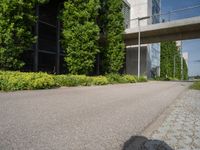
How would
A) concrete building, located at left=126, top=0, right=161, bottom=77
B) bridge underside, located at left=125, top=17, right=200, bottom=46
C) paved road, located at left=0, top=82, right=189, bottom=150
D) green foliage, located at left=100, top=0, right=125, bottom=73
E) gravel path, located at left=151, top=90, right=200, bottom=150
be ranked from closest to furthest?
paved road, located at left=0, top=82, right=189, bottom=150 < gravel path, located at left=151, top=90, right=200, bottom=150 < green foliage, located at left=100, top=0, right=125, bottom=73 < bridge underside, located at left=125, top=17, right=200, bottom=46 < concrete building, located at left=126, top=0, right=161, bottom=77

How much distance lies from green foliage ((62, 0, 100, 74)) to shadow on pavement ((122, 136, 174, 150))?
1879cm

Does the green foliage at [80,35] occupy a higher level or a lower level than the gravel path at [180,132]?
higher

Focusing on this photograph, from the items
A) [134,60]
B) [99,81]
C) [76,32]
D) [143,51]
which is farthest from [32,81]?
[143,51]

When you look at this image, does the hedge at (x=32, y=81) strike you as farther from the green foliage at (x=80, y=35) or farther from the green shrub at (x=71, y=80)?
the green foliage at (x=80, y=35)

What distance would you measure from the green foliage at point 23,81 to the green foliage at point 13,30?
2771 mm

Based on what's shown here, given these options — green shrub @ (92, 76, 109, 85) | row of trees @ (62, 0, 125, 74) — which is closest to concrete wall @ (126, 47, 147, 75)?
row of trees @ (62, 0, 125, 74)

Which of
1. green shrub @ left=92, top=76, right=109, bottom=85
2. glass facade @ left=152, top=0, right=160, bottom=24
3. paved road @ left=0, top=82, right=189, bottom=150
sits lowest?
paved road @ left=0, top=82, right=189, bottom=150

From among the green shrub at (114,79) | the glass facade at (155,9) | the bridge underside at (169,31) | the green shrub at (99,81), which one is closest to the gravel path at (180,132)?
the green shrub at (99,81)

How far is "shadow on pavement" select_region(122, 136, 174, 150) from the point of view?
4230 mm

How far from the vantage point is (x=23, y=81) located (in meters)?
13.3

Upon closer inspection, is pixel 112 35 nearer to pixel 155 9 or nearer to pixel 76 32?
pixel 76 32

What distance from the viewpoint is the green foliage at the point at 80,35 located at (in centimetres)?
2336

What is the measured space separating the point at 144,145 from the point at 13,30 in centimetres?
1409

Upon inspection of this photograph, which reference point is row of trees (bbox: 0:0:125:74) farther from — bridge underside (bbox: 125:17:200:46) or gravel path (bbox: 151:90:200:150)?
gravel path (bbox: 151:90:200:150)
